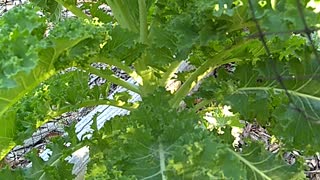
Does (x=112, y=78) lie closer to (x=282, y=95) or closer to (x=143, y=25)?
(x=143, y=25)

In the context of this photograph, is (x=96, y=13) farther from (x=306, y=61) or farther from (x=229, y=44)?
(x=306, y=61)

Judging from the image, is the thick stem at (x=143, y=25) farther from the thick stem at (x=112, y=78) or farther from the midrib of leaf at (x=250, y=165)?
the midrib of leaf at (x=250, y=165)

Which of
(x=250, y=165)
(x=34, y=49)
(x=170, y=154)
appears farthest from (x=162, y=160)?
(x=34, y=49)

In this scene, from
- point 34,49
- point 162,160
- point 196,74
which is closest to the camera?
point 34,49

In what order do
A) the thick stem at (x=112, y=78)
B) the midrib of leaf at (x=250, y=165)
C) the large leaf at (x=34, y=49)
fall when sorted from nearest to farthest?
the large leaf at (x=34, y=49) < the midrib of leaf at (x=250, y=165) < the thick stem at (x=112, y=78)

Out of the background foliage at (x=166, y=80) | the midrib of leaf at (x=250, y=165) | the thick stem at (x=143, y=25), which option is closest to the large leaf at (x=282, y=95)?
the background foliage at (x=166, y=80)

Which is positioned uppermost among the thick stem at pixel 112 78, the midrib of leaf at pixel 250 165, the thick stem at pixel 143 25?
the thick stem at pixel 143 25

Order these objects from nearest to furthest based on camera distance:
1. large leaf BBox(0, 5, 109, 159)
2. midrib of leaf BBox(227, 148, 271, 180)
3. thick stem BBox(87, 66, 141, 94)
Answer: large leaf BBox(0, 5, 109, 159) < midrib of leaf BBox(227, 148, 271, 180) < thick stem BBox(87, 66, 141, 94)

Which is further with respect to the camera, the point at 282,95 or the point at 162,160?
the point at 282,95

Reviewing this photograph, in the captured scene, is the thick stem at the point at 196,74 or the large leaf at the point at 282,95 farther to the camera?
the thick stem at the point at 196,74

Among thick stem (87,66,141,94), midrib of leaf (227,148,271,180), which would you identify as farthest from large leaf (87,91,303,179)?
thick stem (87,66,141,94)

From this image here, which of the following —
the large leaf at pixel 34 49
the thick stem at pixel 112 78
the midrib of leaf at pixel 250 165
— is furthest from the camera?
the thick stem at pixel 112 78

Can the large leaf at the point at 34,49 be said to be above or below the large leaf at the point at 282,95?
above

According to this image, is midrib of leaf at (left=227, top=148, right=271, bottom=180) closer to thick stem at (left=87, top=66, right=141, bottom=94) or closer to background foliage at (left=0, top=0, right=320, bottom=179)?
background foliage at (left=0, top=0, right=320, bottom=179)
